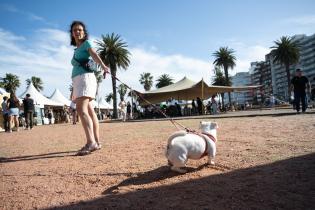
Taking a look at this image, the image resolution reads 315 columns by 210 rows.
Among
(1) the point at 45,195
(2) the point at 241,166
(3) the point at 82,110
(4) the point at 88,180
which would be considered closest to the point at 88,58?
(3) the point at 82,110

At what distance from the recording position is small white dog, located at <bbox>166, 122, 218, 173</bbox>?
9.65ft

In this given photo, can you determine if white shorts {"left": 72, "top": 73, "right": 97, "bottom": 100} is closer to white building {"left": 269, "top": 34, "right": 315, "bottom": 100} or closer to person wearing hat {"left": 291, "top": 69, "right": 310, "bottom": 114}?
person wearing hat {"left": 291, "top": 69, "right": 310, "bottom": 114}

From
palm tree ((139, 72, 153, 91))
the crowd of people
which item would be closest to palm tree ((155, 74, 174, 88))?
palm tree ((139, 72, 153, 91))

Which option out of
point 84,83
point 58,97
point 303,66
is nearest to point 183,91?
point 58,97

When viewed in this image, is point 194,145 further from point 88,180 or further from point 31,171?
point 31,171

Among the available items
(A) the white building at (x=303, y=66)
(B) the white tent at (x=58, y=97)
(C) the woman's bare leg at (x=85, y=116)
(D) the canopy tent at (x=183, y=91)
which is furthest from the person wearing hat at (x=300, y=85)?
(A) the white building at (x=303, y=66)

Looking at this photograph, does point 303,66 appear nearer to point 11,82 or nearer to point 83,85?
point 11,82

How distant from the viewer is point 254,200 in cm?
225

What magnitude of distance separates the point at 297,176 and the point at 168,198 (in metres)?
1.24

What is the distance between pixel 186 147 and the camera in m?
2.96

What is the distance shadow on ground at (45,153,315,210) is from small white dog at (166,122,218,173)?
0.70 ft

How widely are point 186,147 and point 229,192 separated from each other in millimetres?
660

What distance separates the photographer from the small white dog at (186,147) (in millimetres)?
2941

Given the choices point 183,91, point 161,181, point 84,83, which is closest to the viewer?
point 161,181
